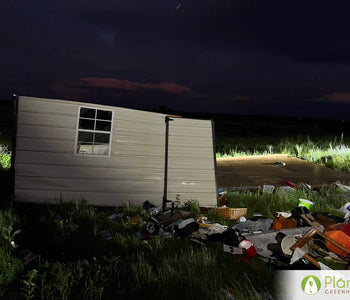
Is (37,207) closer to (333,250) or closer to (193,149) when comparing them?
(193,149)

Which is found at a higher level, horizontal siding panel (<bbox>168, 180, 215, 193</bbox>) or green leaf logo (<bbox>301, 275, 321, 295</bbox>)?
horizontal siding panel (<bbox>168, 180, 215, 193</bbox>)

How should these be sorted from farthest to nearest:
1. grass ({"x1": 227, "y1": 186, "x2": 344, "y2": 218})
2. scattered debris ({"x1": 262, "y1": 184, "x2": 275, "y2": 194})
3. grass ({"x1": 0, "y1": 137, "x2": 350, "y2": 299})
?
scattered debris ({"x1": 262, "y1": 184, "x2": 275, "y2": 194}) → grass ({"x1": 227, "y1": 186, "x2": 344, "y2": 218}) → grass ({"x1": 0, "y1": 137, "x2": 350, "y2": 299})

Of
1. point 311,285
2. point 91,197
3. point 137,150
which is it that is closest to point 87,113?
point 137,150

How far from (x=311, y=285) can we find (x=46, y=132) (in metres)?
5.75

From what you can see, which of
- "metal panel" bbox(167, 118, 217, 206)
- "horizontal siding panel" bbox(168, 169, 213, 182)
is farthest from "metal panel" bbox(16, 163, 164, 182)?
"metal panel" bbox(167, 118, 217, 206)

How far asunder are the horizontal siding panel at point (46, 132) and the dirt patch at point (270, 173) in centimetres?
451

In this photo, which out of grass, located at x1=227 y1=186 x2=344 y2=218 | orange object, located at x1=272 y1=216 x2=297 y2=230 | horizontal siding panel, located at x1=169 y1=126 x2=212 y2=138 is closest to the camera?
orange object, located at x1=272 y1=216 x2=297 y2=230

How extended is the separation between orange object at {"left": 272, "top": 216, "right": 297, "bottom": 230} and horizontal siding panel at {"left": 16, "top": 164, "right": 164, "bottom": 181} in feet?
9.27

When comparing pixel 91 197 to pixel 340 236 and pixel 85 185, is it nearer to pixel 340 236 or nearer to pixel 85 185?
pixel 85 185

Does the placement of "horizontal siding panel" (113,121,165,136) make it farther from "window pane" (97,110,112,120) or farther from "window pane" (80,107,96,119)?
"window pane" (80,107,96,119)

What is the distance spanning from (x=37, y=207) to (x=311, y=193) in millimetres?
6664

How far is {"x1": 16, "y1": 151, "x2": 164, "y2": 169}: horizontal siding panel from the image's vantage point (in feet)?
24.8

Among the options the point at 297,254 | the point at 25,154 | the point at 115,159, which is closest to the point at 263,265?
the point at 297,254

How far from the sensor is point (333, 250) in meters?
5.24
